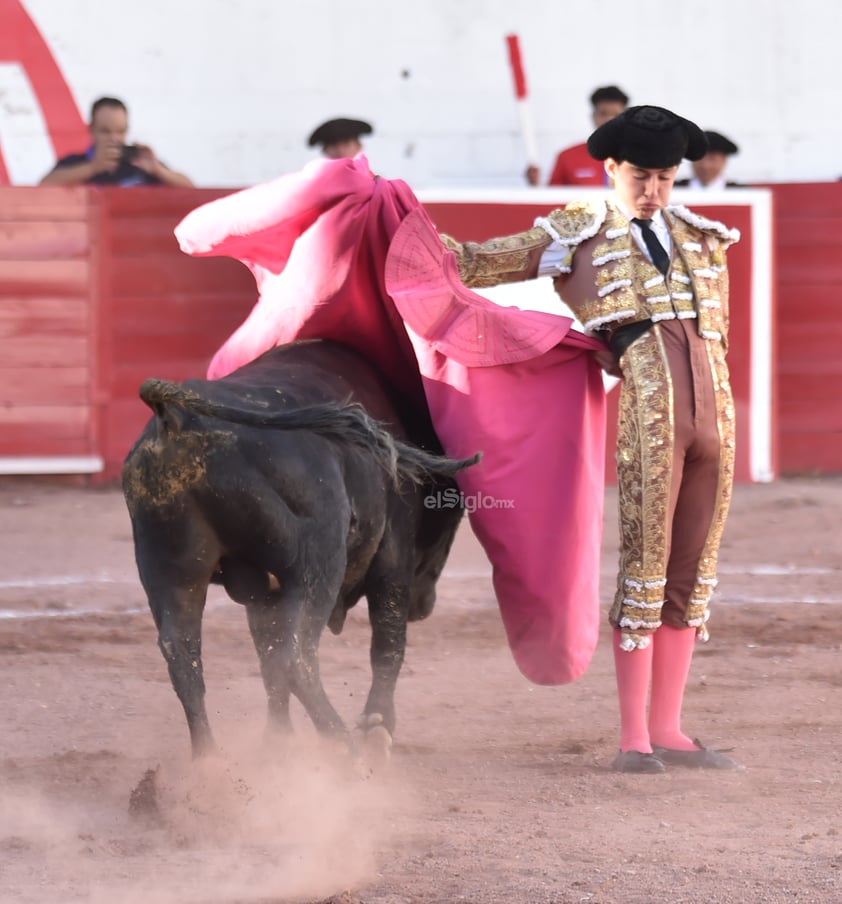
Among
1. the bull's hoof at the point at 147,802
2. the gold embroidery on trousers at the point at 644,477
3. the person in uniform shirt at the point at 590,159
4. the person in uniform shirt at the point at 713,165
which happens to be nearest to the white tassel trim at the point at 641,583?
the gold embroidery on trousers at the point at 644,477

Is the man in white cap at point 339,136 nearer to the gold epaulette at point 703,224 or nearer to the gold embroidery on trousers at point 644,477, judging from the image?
the gold epaulette at point 703,224

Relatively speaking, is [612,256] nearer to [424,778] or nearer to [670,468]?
[670,468]

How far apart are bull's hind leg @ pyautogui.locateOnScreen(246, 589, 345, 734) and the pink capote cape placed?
2.00 ft

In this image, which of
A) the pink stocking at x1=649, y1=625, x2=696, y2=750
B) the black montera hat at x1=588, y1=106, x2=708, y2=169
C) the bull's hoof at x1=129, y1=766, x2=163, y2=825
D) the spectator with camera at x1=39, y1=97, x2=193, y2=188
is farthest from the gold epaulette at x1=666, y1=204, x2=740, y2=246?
the spectator with camera at x1=39, y1=97, x2=193, y2=188

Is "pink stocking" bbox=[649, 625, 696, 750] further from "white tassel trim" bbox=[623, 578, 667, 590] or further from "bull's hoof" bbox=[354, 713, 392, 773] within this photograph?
"bull's hoof" bbox=[354, 713, 392, 773]

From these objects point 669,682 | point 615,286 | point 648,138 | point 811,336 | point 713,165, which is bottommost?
point 811,336

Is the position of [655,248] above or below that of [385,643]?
above

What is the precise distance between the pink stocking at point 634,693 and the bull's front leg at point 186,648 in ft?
2.99

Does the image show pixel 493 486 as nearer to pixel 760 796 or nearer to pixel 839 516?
pixel 760 796

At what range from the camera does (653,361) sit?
325 cm

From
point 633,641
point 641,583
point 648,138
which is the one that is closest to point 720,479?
point 641,583

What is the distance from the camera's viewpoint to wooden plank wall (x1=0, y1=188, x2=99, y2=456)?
6992 millimetres

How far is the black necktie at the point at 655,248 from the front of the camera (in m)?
3.30

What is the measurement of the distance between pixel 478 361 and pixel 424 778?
85 centimetres
